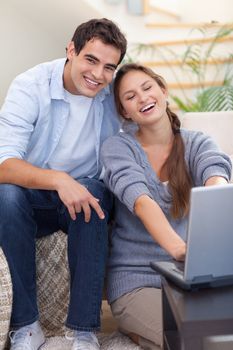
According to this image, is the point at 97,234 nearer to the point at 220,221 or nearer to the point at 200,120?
the point at 220,221

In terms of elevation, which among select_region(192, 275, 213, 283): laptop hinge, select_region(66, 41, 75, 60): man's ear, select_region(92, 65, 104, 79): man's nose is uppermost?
select_region(66, 41, 75, 60): man's ear

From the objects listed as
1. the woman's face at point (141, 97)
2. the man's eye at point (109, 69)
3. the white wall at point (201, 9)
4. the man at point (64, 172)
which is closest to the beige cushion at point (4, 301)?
the man at point (64, 172)

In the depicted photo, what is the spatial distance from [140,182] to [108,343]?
0.49m

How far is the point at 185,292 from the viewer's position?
39.8 inches

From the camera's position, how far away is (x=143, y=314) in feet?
5.01

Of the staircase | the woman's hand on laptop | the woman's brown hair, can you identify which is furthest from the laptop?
the staircase

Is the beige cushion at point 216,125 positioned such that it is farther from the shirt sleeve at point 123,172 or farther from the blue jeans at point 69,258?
the blue jeans at point 69,258

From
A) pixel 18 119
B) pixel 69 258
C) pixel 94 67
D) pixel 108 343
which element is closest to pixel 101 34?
pixel 94 67

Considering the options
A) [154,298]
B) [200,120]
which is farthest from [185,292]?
[200,120]

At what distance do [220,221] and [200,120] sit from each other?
118 cm

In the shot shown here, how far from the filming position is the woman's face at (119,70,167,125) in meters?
1.65

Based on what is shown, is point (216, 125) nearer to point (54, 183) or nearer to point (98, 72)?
point (98, 72)

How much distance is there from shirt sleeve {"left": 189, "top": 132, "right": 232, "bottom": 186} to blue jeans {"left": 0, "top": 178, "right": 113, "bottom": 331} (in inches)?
11.3

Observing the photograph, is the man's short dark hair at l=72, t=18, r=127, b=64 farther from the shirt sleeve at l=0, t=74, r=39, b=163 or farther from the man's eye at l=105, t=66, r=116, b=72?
the shirt sleeve at l=0, t=74, r=39, b=163
